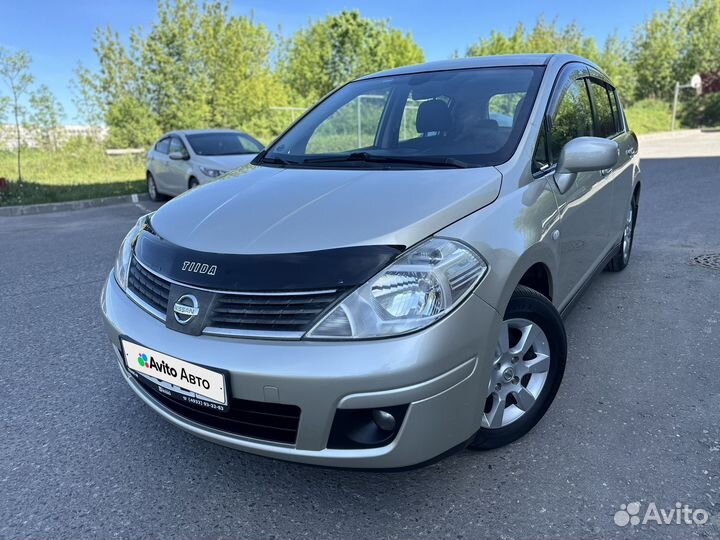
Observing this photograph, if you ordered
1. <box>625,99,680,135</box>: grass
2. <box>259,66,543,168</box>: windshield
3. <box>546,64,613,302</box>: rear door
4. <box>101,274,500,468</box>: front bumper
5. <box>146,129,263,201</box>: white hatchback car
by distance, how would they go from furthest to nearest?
<box>625,99,680,135</box>: grass, <box>146,129,263,201</box>: white hatchback car, <box>546,64,613,302</box>: rear door, <box>259,66,543,168</box>: windshield, <box>101,274,500,468</box>: front bumper

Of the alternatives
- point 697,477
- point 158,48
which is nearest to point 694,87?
point 158,48

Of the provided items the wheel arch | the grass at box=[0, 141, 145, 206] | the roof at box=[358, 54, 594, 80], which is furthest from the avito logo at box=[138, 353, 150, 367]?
the grass at box=[0, 141, 145, 206]

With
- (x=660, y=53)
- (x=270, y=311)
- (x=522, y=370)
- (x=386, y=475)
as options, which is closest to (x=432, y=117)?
(x=522, y=370)

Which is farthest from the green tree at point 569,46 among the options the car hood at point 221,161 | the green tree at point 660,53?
the car hood at point 221,161

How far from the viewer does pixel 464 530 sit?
5.93 feet

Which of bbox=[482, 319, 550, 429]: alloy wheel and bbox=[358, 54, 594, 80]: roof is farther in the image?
bbox=[358, 54, 594, 80]: roof

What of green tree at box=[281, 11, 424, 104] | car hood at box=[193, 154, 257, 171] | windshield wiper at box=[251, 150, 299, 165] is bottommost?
car hood at box=[193, 154, 257, 171]

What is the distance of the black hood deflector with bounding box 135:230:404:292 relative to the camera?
5.52 ft

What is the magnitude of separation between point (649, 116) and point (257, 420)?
114ft

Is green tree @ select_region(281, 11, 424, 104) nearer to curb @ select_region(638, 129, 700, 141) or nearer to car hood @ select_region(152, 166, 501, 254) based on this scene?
curb @ select_region(638, 129, 700, 141)

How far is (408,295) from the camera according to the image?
5.56ft

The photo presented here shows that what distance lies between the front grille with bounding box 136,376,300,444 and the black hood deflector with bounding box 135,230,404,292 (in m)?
0.38

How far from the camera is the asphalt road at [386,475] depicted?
1.86m

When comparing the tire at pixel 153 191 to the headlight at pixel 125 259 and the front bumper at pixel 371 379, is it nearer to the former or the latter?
the headlight at pixel 125 259
